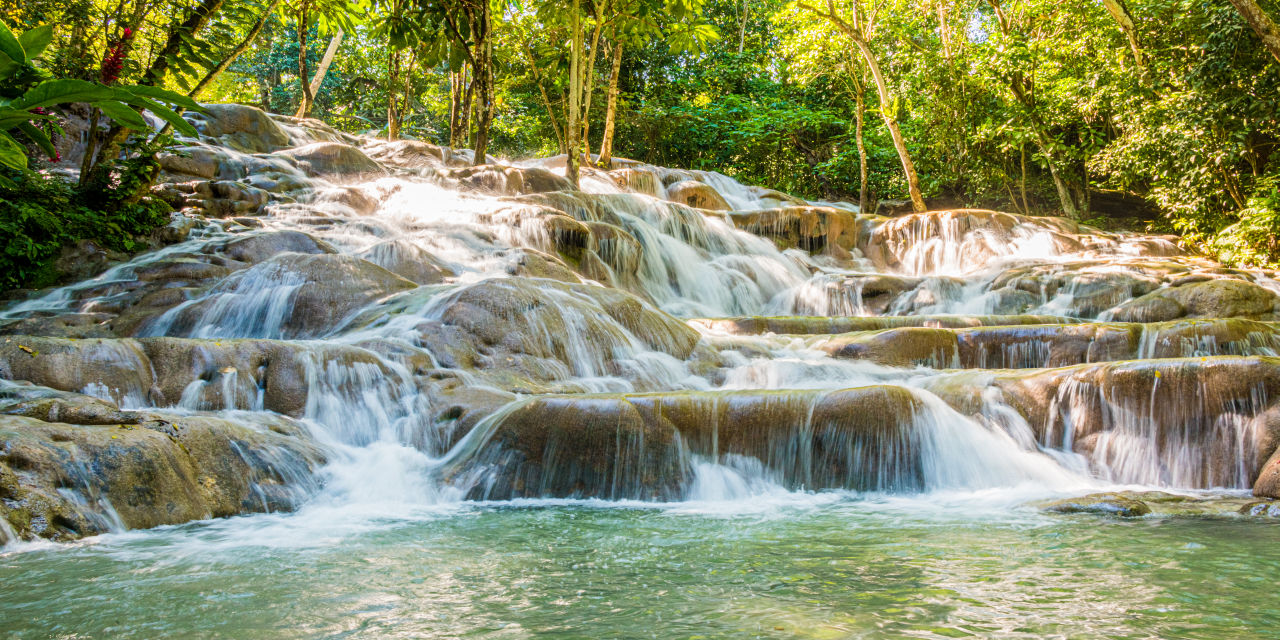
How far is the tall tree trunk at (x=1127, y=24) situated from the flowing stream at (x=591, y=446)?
14.7ft

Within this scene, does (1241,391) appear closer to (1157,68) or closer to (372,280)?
(372,280)

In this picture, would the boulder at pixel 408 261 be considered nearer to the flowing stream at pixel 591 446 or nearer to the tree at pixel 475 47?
the flowing stream at pixel 591 446

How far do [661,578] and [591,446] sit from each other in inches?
92.1

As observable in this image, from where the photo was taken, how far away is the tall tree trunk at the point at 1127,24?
1240cm

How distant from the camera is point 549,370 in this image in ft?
22.7

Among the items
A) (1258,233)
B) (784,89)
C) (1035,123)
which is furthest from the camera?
(784,89)

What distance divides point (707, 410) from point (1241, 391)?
3.49 metres

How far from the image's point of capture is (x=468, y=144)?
25109mm

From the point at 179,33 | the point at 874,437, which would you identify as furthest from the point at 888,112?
the point at 179,33

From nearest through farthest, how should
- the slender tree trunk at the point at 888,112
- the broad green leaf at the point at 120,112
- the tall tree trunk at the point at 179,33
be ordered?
1. the broad green leaf at the point at 120,112
2. the tall tree trunk at the point at 179,33
3. the slender tree trunk at the point at 888,112

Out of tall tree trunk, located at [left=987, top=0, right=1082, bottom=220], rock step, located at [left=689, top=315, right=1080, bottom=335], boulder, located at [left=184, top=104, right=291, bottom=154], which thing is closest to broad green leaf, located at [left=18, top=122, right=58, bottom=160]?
rock step, located at [left=689, top=315, right=1080, bottom=335]

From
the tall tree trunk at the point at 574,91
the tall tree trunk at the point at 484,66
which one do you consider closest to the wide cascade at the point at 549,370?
the tall tree trunk at the point at 574,91

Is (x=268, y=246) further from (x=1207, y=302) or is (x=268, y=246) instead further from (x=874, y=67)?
(x=874, y=67)

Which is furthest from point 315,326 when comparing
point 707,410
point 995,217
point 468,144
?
point 468,144
